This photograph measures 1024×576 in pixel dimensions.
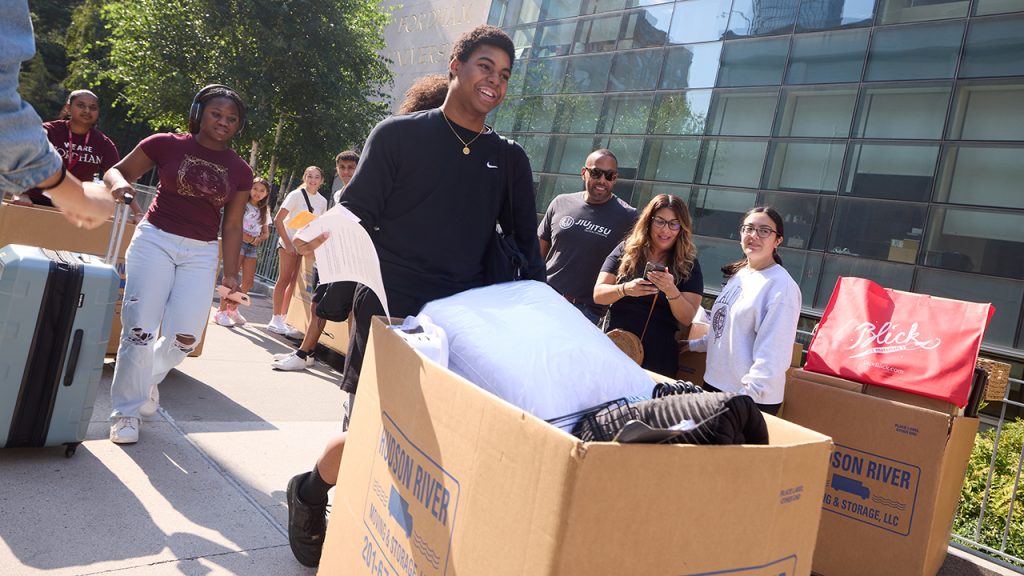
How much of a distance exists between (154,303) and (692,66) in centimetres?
1417

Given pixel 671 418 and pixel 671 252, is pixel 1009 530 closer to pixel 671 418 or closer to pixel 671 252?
pixel 671 252

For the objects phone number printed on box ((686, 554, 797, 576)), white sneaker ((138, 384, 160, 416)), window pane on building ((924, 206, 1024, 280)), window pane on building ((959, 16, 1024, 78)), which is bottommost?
white sneaker ((138, 384, 160, 416))

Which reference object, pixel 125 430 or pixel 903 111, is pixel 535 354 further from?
pixel 903 111

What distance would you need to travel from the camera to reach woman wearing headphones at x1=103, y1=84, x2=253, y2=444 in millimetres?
3701

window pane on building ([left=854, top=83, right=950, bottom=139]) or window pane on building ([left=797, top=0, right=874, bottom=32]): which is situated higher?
window pane on building ([left=797, top=0, right=874, bottom=32])

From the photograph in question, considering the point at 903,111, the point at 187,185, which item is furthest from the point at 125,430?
the point at 903,111

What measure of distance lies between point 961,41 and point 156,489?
44.8ft

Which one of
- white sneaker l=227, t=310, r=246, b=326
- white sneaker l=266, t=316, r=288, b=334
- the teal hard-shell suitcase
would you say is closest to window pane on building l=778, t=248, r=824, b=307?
white sneaker l=266, t=316, r=288, b=334

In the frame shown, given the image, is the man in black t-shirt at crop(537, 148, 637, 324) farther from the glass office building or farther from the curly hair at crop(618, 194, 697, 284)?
the glass office building

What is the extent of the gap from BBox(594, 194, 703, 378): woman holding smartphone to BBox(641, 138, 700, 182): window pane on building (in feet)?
39.0

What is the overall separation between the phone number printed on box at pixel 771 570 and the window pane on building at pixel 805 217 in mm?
12986

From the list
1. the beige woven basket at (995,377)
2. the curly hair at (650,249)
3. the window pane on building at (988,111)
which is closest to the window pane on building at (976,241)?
the window pane on building at (988,111)

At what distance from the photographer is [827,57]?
1364cm

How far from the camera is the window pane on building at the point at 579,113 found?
1747 cm
